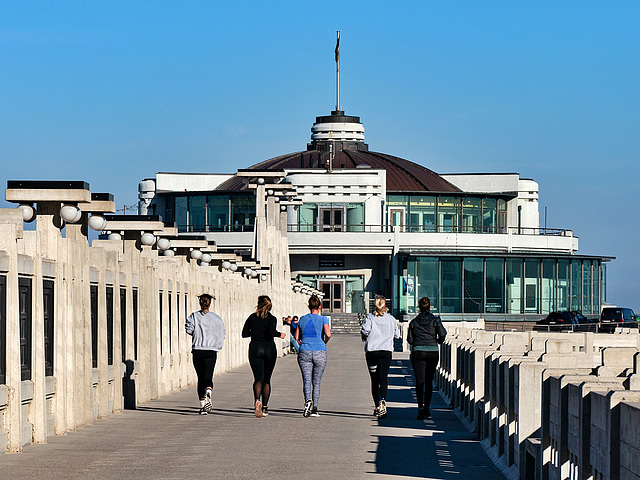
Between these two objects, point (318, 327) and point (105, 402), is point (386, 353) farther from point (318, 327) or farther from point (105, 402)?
point (105, 402)

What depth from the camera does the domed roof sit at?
366ft

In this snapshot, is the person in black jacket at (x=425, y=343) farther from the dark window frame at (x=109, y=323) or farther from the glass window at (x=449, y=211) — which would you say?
the glass window at (x=449, y=211)

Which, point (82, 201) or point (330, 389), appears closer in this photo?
point (82, 201)

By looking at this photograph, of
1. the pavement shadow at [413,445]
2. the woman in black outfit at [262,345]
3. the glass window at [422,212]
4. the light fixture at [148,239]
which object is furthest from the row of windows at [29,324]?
the glass window at [422,212]

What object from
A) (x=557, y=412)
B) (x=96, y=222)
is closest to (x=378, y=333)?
(x=96, y=222)

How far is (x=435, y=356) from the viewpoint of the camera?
19266 millimetres

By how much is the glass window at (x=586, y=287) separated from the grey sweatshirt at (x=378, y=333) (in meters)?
79.7

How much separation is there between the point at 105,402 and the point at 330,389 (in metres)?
8.67

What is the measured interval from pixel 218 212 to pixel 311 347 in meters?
87.4

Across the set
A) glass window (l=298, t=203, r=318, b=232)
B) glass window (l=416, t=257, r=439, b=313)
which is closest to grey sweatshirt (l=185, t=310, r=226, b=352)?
glass window (l=416, t=257, r=439, b=313)

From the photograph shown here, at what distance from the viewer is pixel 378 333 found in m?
19.3

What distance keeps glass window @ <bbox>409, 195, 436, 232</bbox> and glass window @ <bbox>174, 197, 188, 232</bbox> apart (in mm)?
19134

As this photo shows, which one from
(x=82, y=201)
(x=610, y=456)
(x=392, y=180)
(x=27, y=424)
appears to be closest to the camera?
(x=610, y=456)

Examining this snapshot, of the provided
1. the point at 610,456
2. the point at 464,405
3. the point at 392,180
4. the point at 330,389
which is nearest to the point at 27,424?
the point at 464,405
